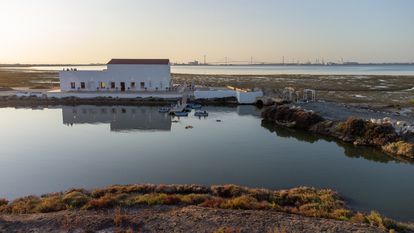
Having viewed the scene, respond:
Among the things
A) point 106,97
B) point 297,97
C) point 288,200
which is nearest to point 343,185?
point 288,200

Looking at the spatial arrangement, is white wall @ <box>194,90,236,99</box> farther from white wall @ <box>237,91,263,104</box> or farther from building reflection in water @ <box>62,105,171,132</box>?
building reflection in water @ <box>62,105,171,132</box>

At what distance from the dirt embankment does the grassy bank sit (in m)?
11.1

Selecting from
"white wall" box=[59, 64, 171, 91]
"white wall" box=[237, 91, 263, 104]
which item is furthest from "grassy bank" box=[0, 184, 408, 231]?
"white wall" box=[59, 64, 171, 91]

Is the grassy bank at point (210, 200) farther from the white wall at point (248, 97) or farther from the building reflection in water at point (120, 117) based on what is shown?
the white wall at point (248, 97)

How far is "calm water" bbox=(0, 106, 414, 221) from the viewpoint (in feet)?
59.9

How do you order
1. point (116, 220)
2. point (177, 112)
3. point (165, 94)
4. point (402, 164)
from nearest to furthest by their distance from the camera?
1. point (116, 220)
2. point (402, 164)
3. point (177, 112)
4. point (165, 94)

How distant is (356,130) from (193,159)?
13659mm

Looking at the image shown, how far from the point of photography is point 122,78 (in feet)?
180

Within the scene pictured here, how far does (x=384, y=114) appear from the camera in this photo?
3600 cm

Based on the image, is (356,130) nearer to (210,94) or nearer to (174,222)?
(174,222)

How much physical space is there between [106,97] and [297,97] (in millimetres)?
24810

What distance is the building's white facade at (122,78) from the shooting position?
178 feet

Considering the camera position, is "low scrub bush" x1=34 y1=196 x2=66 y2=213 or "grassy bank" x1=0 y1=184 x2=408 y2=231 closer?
"grassy bank" x1=0 y1=184 x2=408 y2=231

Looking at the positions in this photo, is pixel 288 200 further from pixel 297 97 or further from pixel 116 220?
pixel 297 97
